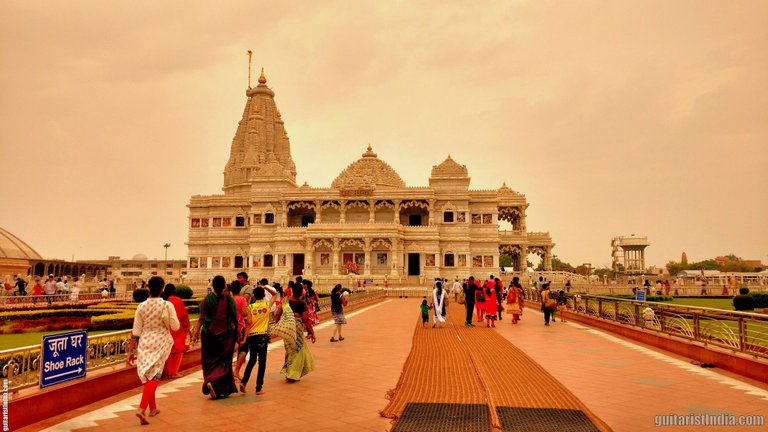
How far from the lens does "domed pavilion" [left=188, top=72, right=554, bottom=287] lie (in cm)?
5259

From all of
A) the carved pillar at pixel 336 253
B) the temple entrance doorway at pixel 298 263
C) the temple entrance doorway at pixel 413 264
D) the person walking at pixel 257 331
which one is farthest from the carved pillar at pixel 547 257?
the person walking at pixel 257 331

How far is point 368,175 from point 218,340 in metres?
53.2

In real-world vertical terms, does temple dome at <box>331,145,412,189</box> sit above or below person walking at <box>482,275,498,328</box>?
above

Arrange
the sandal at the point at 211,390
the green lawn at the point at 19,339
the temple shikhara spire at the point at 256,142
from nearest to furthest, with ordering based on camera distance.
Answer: the sandal at the point at 211,390, the green lawn at the point at 19,339, the temple shikhara spire at the point at 256,142

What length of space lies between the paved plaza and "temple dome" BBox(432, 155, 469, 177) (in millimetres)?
46096

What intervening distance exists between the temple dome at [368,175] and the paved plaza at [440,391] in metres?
44.8

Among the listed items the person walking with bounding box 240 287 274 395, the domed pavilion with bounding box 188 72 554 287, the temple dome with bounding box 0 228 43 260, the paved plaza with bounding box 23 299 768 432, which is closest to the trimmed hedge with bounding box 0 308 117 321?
the paved plaza with bounding box 23 299 768 432

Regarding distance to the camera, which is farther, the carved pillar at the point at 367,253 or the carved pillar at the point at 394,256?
the carved pillar at the point at 367,253

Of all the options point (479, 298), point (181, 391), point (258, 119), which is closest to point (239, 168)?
point (258, 119)

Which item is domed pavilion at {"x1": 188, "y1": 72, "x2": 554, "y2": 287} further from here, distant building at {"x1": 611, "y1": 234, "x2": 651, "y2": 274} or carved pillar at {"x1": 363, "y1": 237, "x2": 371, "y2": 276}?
distant building at {"x1": 611, "y1": 234, "x2": 651, "y2": 274}

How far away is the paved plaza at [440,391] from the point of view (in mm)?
6582

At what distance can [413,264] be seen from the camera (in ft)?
181

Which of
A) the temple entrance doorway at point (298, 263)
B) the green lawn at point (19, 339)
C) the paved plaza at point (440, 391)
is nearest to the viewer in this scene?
the paved plaza at point (440, 391)

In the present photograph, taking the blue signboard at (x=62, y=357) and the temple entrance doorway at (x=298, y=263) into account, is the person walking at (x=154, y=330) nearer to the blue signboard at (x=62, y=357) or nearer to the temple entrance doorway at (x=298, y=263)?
the blue signboard at (x=62, y=357)
